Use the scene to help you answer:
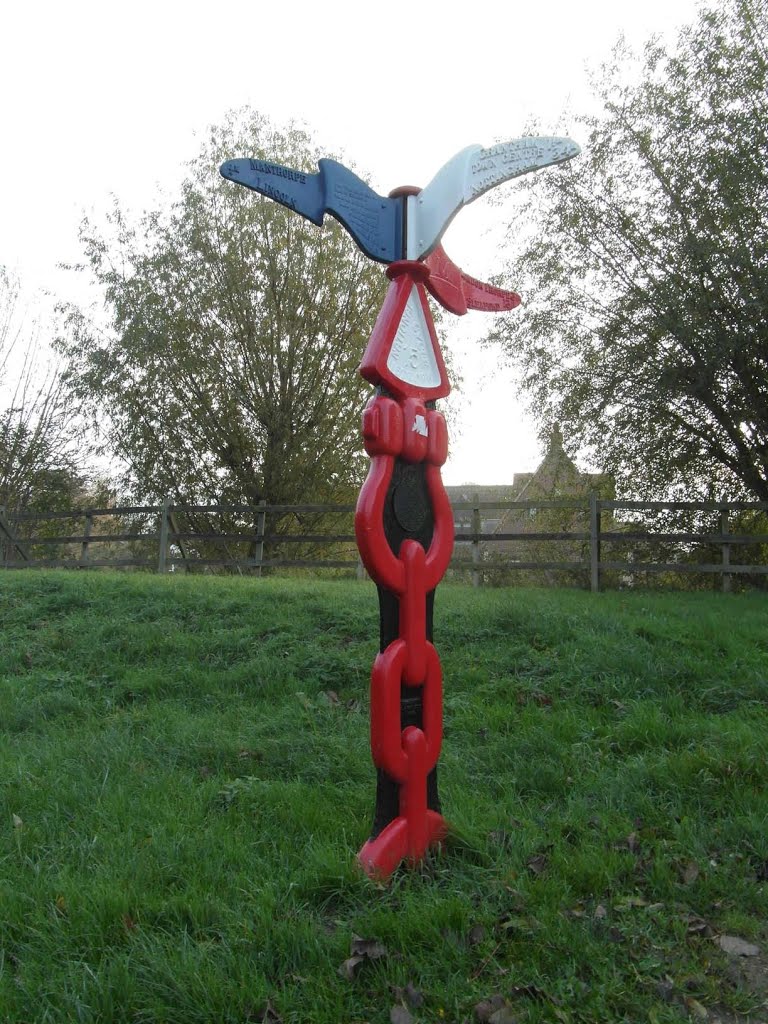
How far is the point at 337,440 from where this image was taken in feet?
59.8

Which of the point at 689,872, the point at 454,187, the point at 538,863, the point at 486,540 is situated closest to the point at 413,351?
the point at 454,187

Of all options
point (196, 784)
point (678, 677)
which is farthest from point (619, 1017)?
point (678, 677)

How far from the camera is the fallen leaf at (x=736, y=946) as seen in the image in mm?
2783

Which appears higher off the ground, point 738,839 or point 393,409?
point 393,409

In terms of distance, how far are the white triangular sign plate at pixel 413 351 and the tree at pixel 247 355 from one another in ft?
46.9

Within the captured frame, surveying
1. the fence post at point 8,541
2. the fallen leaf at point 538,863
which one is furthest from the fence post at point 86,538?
the fallen leaf at point 538,863

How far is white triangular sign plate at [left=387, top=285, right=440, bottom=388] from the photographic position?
3.47 meters

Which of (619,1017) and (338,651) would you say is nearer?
(619,1017)

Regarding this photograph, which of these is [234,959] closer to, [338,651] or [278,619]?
[338,651]

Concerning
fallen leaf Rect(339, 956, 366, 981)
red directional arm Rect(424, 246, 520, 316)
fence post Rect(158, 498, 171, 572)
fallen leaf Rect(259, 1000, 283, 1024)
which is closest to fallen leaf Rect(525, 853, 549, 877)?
fallen leaf Rect(339, 956, 366, 981)

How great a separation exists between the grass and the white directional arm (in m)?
2.70

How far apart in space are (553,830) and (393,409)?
2.04 meters

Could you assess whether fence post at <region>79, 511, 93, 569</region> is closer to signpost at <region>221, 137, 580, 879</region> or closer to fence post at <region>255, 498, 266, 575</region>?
fence post at <region>255, 498, 266, 575</region>

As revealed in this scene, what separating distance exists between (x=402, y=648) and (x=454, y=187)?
2.05m
